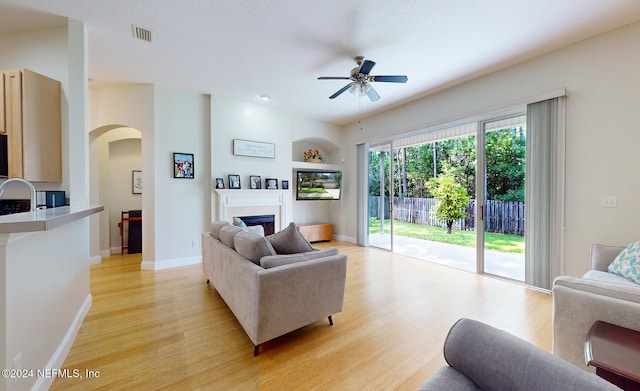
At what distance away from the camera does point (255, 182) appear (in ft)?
16.5

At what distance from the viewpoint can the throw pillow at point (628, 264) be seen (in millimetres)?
2061

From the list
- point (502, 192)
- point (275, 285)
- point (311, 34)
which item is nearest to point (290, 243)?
point (275, 285)

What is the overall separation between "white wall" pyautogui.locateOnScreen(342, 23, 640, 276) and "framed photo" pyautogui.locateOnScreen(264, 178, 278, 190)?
411 cm

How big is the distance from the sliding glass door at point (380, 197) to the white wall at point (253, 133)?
138cm

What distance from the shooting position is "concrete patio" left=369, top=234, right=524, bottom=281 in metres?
3.85

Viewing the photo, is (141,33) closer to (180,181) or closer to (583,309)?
(180,181)

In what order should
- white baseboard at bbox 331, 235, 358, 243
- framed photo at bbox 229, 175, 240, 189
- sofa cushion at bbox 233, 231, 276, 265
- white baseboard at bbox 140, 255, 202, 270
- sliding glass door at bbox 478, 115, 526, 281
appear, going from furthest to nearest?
white baseboard at bbox 331, 235, 358, 243 → framed photo at bbox 229, 175, 240, 189 → white baseboard at bbox 140, 255, 202, 270 → sliding glass door at bbox 478, 115, 526, 281 → sofa cushion at bbox 233, 231, 276, 265

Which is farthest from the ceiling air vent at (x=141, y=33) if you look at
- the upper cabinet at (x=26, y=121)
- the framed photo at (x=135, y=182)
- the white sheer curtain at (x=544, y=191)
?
the white sheer curtain at (x=544, y=191)

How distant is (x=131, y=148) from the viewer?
5.16 metres

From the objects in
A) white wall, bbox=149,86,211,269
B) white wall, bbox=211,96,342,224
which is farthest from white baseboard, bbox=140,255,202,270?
white wall, bbox=211,96,342,224

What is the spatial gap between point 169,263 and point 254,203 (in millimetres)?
1747

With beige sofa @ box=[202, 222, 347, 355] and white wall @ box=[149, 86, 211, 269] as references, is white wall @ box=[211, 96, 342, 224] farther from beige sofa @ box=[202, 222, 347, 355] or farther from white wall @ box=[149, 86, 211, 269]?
beige sofa @ box=[202, 222, 347, 355]

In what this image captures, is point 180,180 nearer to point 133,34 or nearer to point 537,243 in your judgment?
point 133,34

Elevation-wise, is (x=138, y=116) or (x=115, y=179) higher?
(x=138, y=116)
